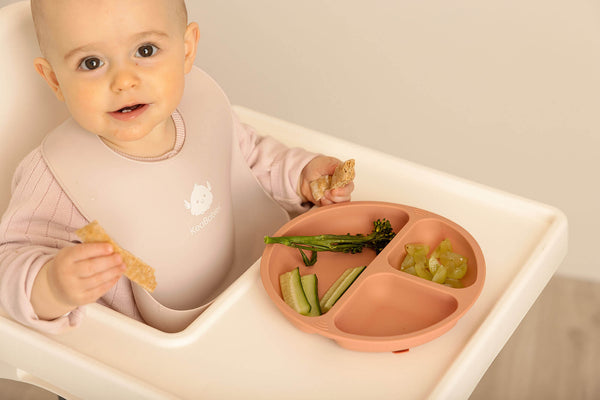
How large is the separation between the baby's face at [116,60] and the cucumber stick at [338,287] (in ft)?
1.28

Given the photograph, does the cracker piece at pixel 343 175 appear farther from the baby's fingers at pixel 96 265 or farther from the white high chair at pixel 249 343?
the baby's fingers at pixel 96 265

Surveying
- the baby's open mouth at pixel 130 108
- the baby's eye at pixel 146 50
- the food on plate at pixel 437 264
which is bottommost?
the food on plate at pixel 437 264

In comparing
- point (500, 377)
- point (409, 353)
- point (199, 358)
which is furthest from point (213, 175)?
point (500, 377)

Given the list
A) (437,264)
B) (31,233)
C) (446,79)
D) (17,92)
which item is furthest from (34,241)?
(446,79)

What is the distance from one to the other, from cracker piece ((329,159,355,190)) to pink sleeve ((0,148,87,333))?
1.39ft

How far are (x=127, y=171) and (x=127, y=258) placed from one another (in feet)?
0.85

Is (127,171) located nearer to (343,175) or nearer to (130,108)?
(130,108)

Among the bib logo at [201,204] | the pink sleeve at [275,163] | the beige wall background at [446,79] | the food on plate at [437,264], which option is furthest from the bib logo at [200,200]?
the beige wall background at [446,79]

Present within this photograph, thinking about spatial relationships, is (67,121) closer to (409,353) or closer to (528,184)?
(409,353)

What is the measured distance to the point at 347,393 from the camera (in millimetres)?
1153

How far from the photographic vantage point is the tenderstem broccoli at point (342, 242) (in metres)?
1.38

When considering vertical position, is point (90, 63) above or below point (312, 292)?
above

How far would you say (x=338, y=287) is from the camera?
52.0 inches

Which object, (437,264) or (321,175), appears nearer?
(437,264)
